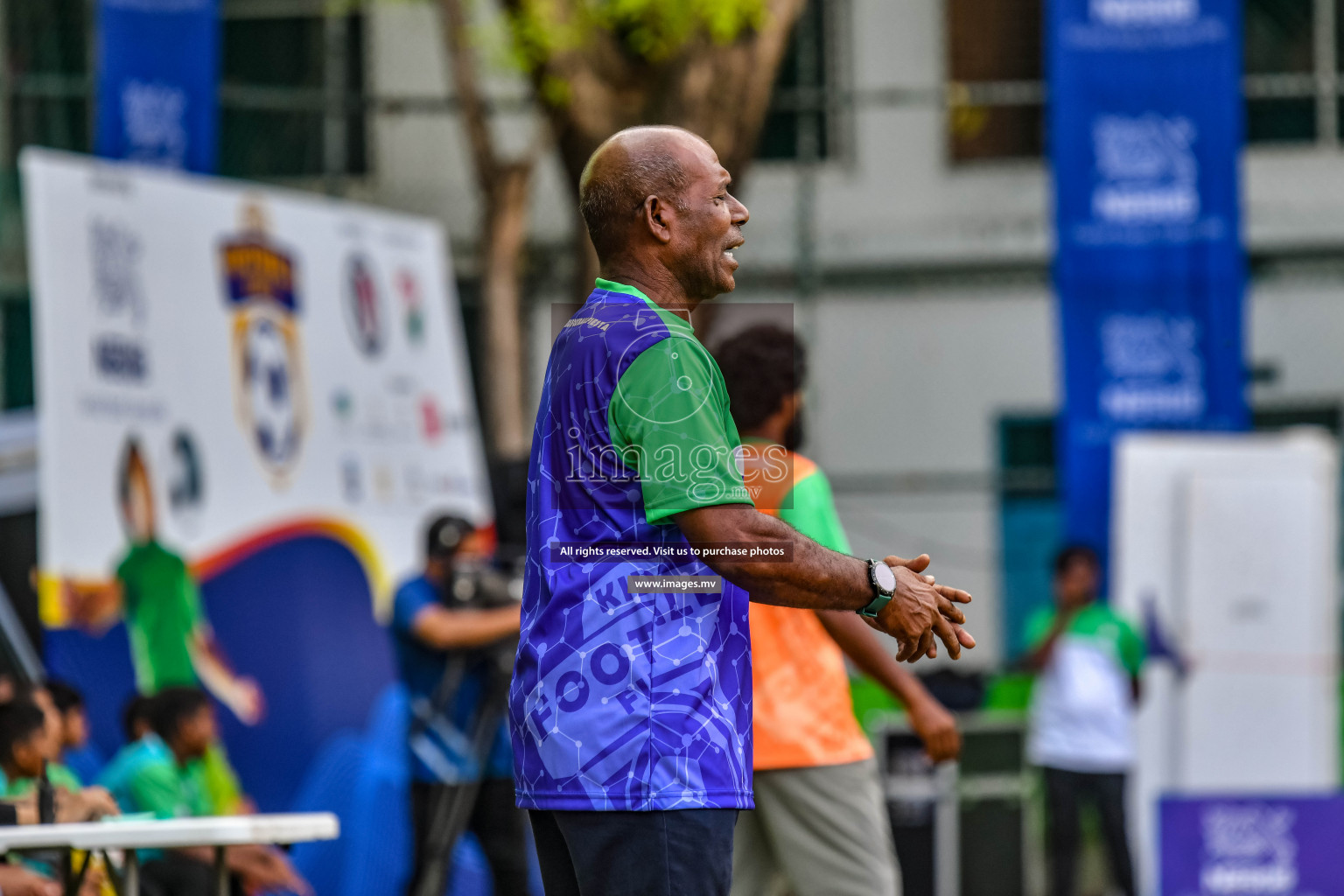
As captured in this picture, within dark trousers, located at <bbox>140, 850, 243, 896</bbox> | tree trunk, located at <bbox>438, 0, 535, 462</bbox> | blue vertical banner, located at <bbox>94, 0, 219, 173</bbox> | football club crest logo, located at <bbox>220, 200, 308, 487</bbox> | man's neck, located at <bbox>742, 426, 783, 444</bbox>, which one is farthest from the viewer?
tree trunk, located at <bbox>438, 0, 535, 462</bbox>

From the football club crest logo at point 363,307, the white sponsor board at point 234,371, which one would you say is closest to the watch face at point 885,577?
the white sponsor board at point 234,371

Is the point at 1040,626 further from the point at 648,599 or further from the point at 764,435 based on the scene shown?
the point at 648,599

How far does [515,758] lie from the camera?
2711mm

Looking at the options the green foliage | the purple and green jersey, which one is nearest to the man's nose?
the purple and green jersey

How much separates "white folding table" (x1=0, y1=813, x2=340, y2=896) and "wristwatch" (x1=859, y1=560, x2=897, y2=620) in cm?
187

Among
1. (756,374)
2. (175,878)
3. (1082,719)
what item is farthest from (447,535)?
(1082,719)

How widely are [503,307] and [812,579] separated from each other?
7.99 metres

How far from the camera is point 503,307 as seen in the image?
411 inches

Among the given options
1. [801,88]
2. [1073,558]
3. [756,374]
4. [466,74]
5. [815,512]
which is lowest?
[1073,558]

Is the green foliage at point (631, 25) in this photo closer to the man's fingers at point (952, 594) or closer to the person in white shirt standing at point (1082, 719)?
the person in white shirt standing at point (1082, 719)

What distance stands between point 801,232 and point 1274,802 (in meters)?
4.72

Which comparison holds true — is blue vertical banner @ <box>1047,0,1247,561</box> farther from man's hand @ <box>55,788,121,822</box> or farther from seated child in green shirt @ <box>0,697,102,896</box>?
man's hand @ <box>55,788,121,822</box>

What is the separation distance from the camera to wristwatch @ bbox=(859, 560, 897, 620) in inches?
102

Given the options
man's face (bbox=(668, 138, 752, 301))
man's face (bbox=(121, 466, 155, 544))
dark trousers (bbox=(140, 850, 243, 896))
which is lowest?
dark trousers (bbox=(140, 850, 243, 896))
